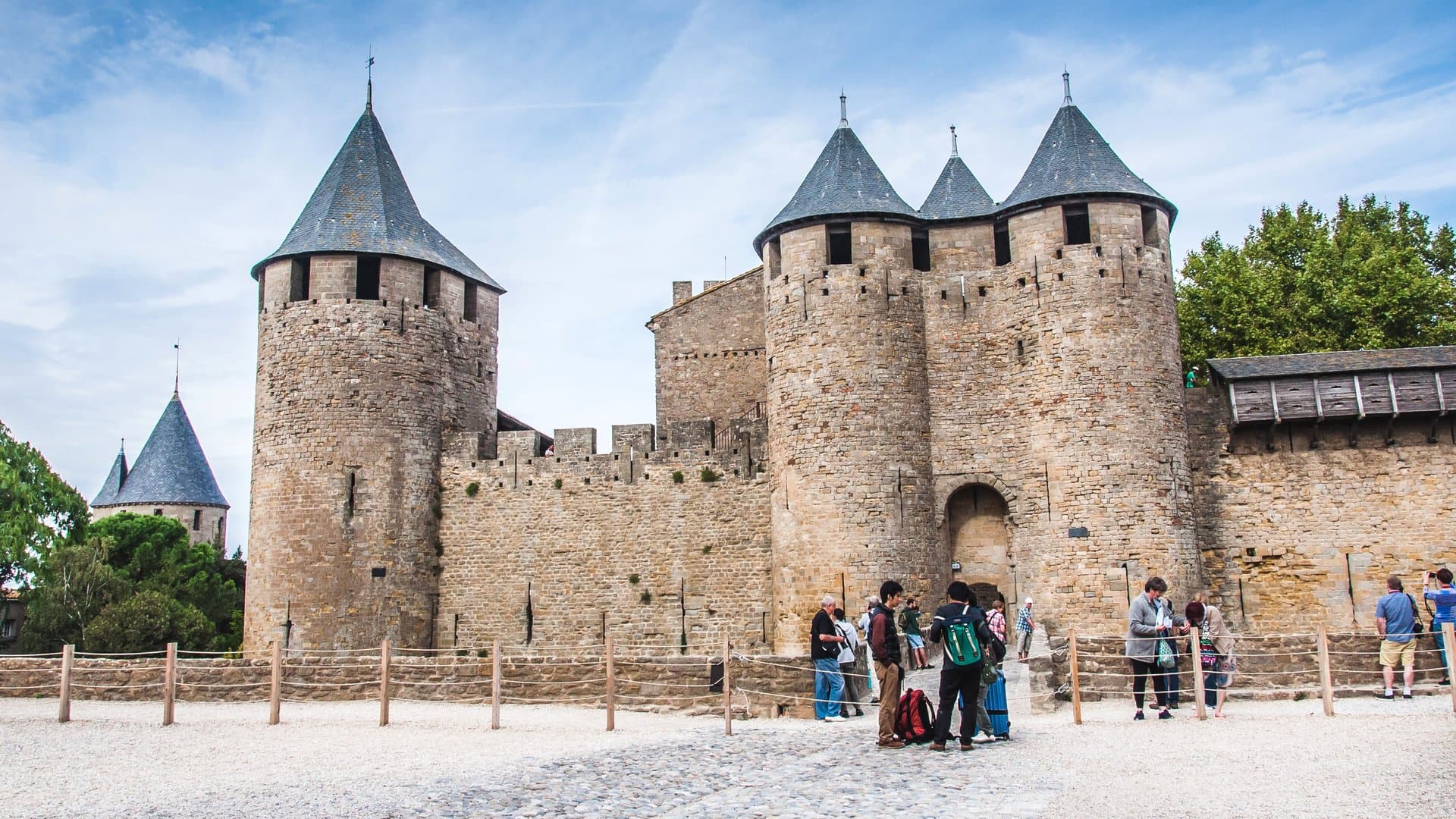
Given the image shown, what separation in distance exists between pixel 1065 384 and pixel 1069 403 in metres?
0.32

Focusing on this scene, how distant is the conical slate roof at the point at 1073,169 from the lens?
845 inches

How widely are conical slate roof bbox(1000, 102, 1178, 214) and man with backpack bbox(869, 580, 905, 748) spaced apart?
1204 centimetres

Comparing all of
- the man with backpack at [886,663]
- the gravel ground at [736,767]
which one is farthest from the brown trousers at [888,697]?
the gravel ground at [736,767]

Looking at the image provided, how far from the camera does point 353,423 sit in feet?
77.6

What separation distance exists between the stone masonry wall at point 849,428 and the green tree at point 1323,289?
11010 millimetres

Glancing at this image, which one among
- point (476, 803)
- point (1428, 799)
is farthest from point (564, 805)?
point (1428, 799)

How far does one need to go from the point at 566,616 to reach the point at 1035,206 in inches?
440

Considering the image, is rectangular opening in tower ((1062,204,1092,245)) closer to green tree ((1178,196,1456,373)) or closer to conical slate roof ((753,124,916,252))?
conical slate roof ((753,124,916,252))

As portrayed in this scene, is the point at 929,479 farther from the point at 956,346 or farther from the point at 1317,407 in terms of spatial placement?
the point at 1317,407

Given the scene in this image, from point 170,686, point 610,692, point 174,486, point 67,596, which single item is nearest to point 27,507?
point 67,596

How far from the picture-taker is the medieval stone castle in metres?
20.8

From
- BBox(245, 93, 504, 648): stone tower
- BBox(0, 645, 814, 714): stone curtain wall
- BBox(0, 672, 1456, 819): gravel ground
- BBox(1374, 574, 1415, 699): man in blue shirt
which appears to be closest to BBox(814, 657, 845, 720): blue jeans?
BBox(0, 645, 814, 714): stone curtain wall

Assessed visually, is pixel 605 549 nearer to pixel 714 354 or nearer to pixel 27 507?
pixel 714 354

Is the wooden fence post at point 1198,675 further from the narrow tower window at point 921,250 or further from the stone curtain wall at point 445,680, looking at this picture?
the narrow tower window at point 921,250
